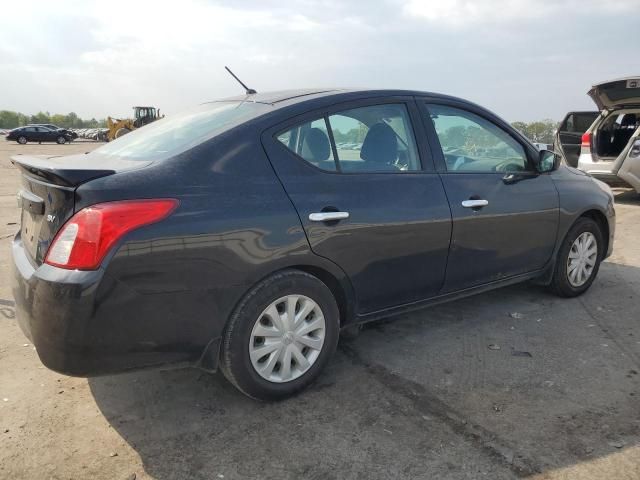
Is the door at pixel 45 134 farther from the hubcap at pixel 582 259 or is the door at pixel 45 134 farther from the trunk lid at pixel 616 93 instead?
the hubcap at pixel 582 259

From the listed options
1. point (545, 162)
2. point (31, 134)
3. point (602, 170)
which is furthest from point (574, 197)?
point (31, 134)

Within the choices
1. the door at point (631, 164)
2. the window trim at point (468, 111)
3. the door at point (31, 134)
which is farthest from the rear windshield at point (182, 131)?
the door at point (31, 134)

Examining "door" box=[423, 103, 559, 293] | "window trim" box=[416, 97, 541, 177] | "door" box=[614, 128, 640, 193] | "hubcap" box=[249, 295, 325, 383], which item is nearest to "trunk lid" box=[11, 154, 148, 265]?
"hubcap" box=[249, 295, 325, 383]

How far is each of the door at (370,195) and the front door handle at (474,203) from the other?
0.18 m

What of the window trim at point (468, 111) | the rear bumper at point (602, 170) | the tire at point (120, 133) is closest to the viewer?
the window trim at point (468, 111)

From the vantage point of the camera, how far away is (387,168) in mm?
3387

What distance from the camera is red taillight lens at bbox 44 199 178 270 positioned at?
Result: 93.3 inches

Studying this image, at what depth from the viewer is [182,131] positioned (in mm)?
3164

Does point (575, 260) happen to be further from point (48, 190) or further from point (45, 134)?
point (45, 134)

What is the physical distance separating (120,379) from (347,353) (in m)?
1.41

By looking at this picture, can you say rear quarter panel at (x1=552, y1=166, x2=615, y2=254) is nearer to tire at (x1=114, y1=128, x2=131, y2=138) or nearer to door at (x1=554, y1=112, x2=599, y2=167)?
tire at (x1=114, y1=128, x2=131, y2=138)

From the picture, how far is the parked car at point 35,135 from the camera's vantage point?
1784 inches

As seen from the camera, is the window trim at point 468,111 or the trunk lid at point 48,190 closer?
the trunk lid at point 48,190

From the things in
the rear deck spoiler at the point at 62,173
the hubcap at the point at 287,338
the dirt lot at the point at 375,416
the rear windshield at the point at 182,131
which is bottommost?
the dirt lot at the point at 375,416
